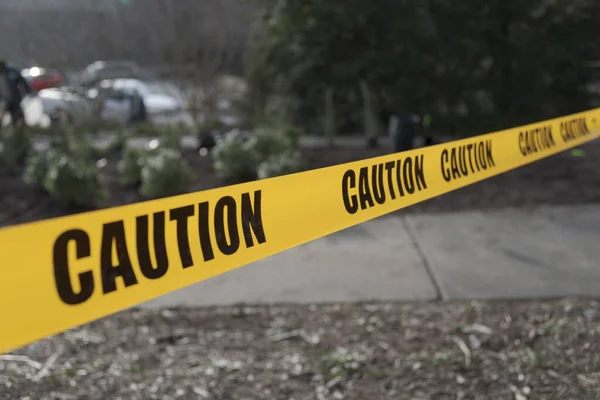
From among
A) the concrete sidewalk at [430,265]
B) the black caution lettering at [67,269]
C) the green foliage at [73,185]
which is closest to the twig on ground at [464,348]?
the concrete sidewalk at [430,265]

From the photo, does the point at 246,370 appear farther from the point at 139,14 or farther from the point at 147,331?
the point at 139,14

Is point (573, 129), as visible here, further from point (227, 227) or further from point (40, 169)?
point (40, 169)

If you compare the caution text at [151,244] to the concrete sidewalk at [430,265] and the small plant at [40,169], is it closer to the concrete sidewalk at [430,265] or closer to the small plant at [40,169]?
the concrete sidewalk at [430,265]

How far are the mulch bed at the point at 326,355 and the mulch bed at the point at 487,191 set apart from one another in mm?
2980

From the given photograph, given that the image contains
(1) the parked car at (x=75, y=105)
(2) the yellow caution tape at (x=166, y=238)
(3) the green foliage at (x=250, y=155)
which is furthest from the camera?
(1) the parked car at (x=75, y=105)

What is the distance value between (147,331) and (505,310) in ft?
7.10

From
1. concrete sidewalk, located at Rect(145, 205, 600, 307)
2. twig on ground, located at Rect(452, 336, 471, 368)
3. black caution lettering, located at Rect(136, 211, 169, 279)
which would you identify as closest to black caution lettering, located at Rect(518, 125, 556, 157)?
concrete sidewalk, located at Rect(145, 205, 600, 307)

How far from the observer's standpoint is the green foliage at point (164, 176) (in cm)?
716

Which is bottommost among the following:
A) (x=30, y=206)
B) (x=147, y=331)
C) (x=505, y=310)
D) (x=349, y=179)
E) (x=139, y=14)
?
(x=505, y=310)

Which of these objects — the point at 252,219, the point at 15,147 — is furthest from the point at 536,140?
the point at 15,147

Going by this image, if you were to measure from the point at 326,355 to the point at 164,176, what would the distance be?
13.5ft

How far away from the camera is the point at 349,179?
8.38 feet

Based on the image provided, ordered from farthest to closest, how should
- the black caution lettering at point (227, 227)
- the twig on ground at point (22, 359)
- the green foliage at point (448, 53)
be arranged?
the green foliage at point (448, 53)
the twig on ground at point (22, 359)
the black caution lettering at point (227, 227)

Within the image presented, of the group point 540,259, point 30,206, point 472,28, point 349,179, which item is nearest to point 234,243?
point 349,179
